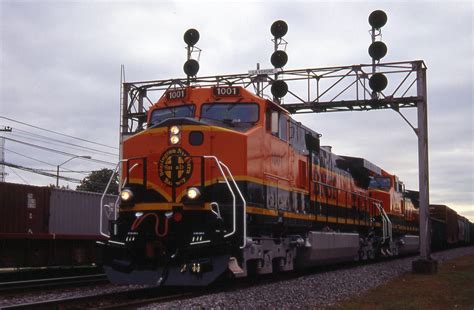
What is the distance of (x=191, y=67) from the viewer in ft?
75.3

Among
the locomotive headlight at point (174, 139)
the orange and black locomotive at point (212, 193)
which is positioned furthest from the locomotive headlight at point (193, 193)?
the locomotive headlight at point (174, 139)

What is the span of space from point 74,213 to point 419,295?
41.8 feet

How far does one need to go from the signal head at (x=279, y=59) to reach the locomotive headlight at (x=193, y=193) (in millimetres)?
11607

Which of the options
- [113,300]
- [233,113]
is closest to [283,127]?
[233,113]

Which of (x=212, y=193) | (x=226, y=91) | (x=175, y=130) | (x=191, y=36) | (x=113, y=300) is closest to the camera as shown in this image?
(x=113, y=300)

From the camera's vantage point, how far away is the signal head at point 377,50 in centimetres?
2088

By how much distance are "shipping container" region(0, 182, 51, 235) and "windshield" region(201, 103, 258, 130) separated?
7.81 metres

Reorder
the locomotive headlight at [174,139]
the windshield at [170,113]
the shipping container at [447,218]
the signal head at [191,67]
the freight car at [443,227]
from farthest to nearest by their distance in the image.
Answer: the shipping container at [447,218] < the freight car at [443,227] < the signal head at [191,67] < the windshield at [170,113] < the locomotive headlight at [174,139]

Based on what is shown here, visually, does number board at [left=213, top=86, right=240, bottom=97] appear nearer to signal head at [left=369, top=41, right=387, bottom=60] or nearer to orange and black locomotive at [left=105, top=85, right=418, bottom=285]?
orange and black locomotive at [left=105, top=85, right=418, bottom=285]

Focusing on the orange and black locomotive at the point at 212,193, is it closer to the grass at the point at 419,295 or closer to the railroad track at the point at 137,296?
the railroad track at the point at 137,296

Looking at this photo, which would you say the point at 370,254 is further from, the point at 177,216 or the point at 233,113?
the point at 177,216

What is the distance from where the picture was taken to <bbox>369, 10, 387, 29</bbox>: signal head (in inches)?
819

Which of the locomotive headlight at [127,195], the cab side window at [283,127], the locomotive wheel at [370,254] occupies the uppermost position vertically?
the cab side window at [283,127]

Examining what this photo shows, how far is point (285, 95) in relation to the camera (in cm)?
2236
